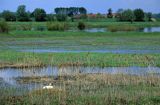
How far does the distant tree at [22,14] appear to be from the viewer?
330 feet

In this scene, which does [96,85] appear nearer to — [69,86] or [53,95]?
[69,86]

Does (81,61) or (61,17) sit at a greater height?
(81,61)

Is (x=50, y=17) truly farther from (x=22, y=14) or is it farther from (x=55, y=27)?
(x=55, y=27)

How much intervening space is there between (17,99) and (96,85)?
4303mm

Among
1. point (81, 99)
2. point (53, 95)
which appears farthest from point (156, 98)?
point (53, 95)

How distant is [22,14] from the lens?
10556 centimetres

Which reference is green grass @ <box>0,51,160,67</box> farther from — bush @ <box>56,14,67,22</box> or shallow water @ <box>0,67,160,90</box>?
bush @ <box>56,14,67,22</box>

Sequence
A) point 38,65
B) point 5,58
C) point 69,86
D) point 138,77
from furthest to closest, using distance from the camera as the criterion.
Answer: point 5,58
point 38,65
point 138,77
point 69,86

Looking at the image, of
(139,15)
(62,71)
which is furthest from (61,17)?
(62,71)

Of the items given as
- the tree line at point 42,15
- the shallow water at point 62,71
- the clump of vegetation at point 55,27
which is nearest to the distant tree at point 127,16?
the tree line at point 42,15

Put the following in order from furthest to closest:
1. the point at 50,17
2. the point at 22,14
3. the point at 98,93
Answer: the point at 22,14 < the point at 50,17 < the point at 98,93

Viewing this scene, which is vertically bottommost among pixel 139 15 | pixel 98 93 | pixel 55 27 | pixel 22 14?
pixel 139 15

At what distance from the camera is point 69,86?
55.5 feet

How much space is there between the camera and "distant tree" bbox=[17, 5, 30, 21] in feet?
330
